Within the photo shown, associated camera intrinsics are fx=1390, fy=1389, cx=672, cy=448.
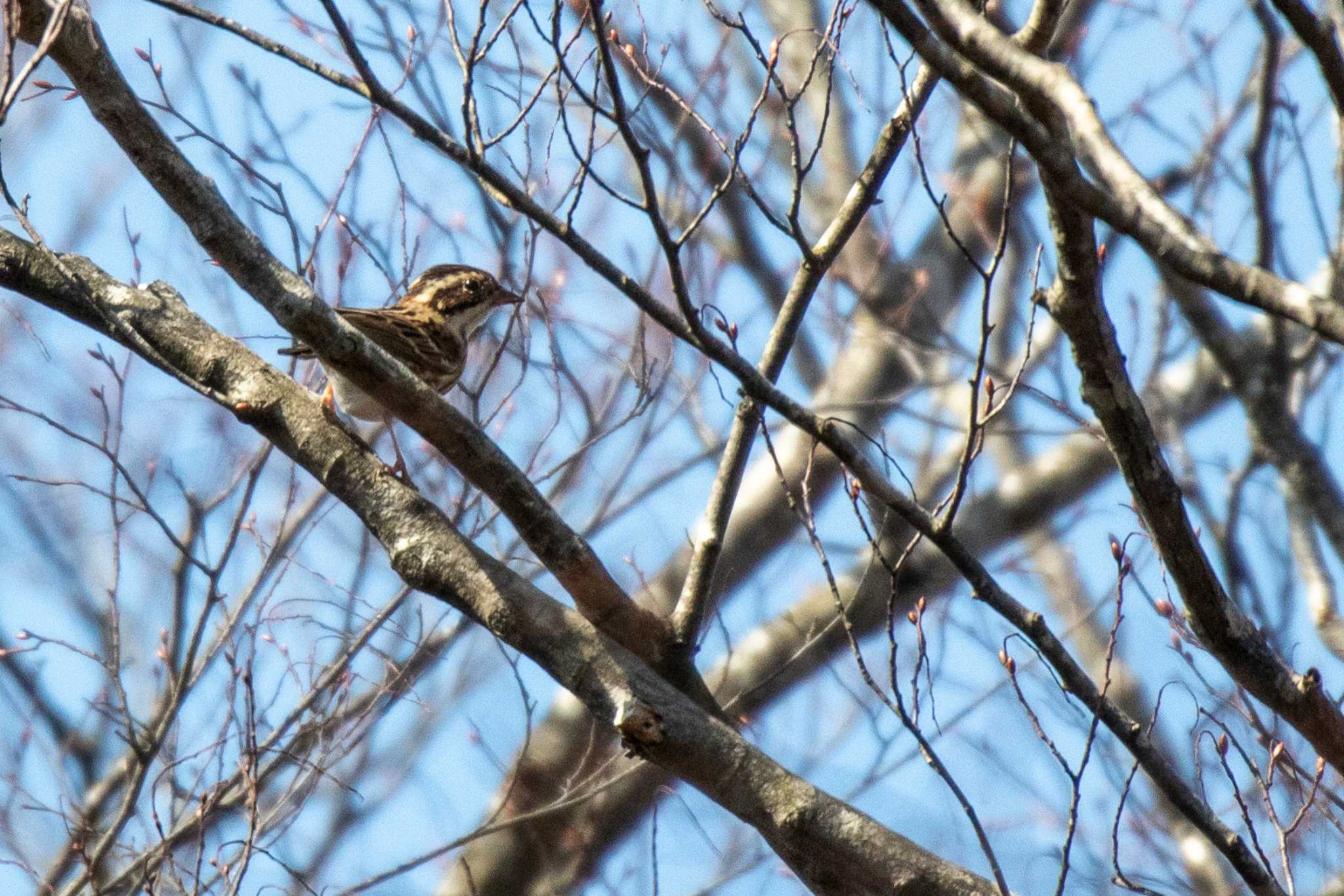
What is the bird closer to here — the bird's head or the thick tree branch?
the bird's head

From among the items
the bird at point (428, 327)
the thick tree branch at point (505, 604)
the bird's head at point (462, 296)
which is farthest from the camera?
the bird's head at point (462, 296)

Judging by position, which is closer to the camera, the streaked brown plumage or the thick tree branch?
the thick tree branch

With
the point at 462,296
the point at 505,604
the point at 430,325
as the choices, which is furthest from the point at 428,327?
the point at 505,604

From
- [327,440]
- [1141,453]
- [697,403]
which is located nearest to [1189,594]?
[1141,453]

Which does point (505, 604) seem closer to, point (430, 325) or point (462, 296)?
point (430, 325)

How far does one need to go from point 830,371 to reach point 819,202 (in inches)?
98.2

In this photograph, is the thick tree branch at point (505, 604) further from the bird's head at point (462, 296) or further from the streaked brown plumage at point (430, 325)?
the bird's head at point (462, 296)

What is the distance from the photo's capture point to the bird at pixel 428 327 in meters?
5.77

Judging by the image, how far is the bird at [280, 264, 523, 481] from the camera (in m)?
5.77

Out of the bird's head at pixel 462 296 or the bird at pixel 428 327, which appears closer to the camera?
the bird at pixel 428 327

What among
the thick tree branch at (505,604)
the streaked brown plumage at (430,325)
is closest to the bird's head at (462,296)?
the streaked brown plumage at (430,325)

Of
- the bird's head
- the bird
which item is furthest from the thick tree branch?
the bird's head

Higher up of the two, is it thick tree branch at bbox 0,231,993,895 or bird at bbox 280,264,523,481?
bird at bbox 280,264,523,481

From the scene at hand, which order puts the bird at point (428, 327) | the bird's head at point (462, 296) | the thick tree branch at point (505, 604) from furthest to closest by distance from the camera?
the bird's head at point (462, 296) < the bird at point (428, 327) < the thick tree branch at point (505, 604)
